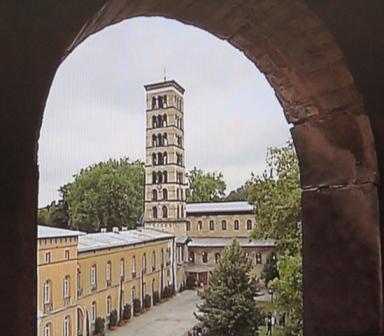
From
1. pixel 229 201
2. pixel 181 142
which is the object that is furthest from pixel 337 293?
pixel 181 142

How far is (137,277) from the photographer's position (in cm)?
809

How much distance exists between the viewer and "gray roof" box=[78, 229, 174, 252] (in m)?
4.72

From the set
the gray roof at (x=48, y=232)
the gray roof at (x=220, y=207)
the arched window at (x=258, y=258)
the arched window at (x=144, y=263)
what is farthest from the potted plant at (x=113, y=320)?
the gray roof at (x=48, y=232)

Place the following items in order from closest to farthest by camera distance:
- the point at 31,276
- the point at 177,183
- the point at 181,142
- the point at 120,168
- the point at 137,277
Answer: the point at 31,276
the point at 120,168
the point at 137,277
the point at 181,142
the point at 177,183

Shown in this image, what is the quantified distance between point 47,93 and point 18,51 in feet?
0.17

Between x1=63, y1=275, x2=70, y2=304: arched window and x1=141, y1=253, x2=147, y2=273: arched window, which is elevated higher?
x1=63, y1=275, x2=70, y2=304: arched window

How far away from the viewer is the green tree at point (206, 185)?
6664mm

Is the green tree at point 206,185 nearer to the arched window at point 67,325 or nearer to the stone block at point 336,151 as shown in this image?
the arched window at point 67,325

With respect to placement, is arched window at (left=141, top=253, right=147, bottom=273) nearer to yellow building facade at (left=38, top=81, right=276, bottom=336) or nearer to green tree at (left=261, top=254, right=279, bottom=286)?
yellow building facade at (left=38, top=81, right=276, bottom=336)

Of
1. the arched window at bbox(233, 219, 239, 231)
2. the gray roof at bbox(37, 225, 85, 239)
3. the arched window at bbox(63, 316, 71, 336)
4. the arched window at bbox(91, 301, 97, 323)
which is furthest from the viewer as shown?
the arched window at bbox(233, 219, 239, 231)

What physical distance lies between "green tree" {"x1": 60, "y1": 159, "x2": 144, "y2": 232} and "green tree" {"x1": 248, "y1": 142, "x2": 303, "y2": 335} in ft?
6.93

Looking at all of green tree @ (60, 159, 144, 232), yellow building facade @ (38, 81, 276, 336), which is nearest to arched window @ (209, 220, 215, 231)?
yellow building facade @ (38, 81, 276, 336)

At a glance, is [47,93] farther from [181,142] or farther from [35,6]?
[181,142]

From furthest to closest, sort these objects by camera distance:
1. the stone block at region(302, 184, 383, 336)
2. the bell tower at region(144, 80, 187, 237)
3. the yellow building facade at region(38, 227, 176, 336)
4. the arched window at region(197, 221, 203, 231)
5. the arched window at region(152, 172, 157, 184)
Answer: the arched window at region(152, 172, 157, 184), the arched window at region(197, 221, 203, 231), the bell tower at region(144, 80, 187, 237), the yellow building facade at region(38, 227, 176, 336), the stone block at region(302, 184, 383, 336)
